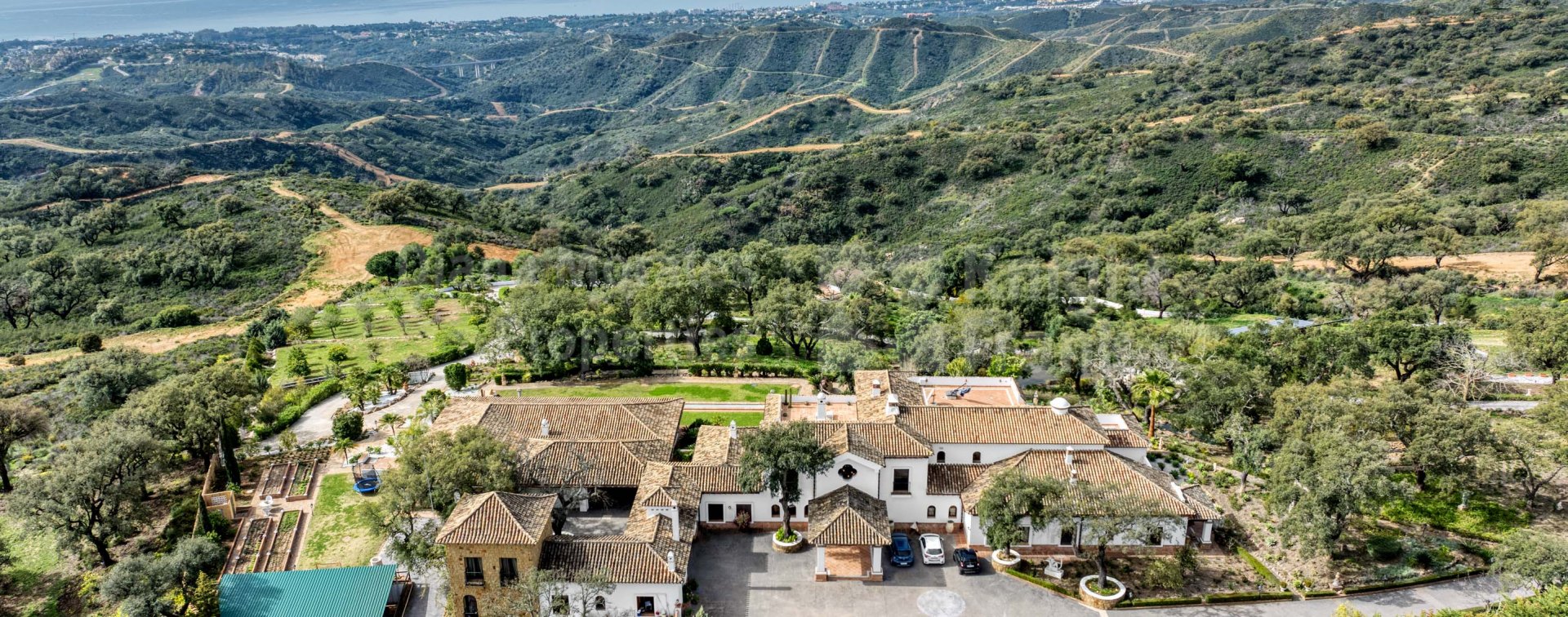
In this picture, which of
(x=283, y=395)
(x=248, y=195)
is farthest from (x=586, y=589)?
(x=248, y=195)

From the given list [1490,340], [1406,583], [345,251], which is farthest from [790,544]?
[345,251]

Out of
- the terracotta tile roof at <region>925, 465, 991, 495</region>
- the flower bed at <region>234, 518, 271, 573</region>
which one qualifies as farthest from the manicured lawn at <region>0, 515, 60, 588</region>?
the terracotta tile roof at <region>925, 465, 991, 495</region>

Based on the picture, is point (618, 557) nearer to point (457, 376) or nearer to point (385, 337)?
point (457, 376)

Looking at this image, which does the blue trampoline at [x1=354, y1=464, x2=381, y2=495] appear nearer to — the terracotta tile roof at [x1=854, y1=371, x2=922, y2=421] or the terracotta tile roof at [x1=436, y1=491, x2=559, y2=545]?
the terracotta tile roof at [x1=436, y1=491, x2=559, y2=545]

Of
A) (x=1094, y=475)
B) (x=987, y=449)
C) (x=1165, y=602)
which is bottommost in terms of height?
(x=1165, y=602)

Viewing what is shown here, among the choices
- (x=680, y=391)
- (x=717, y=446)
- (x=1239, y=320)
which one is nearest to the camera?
(x=717, y=446)
